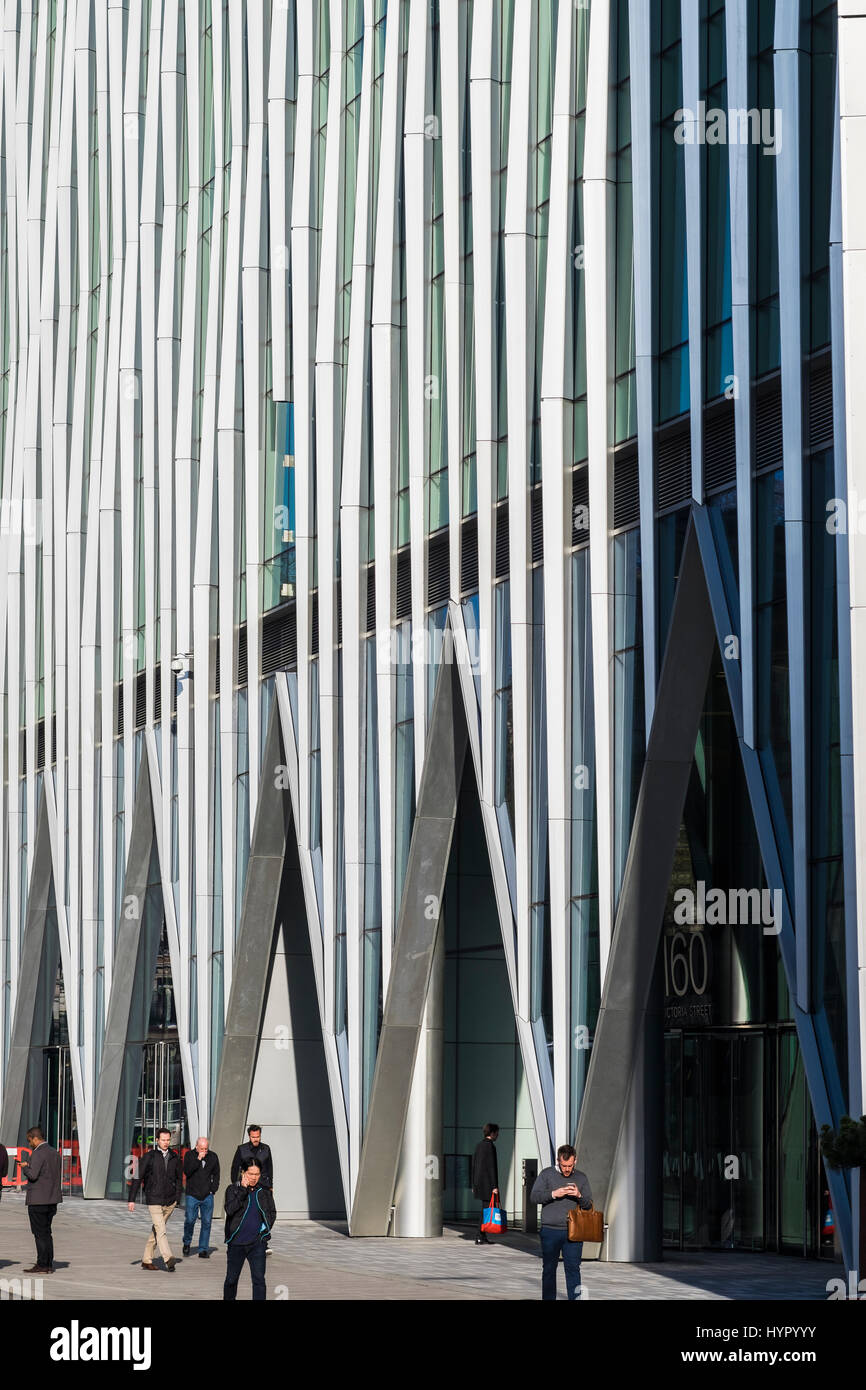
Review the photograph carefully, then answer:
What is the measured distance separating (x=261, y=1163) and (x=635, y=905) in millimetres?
5771

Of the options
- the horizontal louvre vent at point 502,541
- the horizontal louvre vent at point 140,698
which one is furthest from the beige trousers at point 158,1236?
the horizontal louvre vent at point 140,698

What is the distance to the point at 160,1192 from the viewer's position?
23719 mm

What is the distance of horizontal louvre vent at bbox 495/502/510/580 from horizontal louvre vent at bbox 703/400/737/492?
4415 mm

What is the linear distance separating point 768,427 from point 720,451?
914mm

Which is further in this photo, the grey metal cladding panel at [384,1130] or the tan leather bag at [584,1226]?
the grey metal cladding panel at [384,1130]

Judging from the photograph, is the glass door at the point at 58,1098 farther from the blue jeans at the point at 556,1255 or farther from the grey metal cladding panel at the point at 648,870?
the blue jeans at the point at 556,1255

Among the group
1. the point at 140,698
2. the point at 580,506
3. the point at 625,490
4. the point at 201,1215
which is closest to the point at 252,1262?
the point at 201,1215

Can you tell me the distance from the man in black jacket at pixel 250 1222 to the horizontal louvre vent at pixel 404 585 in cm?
1370

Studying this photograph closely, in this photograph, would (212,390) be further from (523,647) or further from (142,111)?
(523,647)

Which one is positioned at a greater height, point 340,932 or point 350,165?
point 350,165

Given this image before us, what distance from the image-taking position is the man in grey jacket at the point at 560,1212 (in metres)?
17.1

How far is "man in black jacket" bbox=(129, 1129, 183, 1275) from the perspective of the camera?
23.2 meters

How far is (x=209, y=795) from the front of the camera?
35.8m
